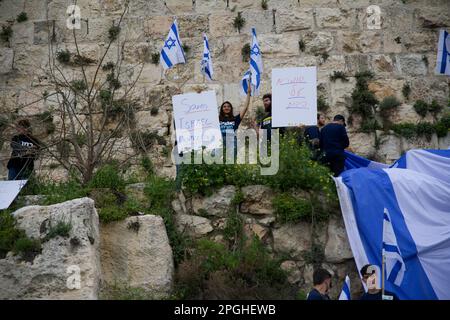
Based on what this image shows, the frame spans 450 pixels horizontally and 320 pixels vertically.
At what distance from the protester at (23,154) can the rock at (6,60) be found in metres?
3.26

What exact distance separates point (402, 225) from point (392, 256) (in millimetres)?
521

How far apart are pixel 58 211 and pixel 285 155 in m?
3.15

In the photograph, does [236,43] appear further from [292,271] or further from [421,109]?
[292,271]

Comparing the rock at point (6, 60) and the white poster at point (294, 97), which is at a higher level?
the rock at point (6, 60)

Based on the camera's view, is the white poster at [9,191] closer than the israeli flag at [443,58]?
Yes

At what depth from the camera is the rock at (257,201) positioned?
8859 mm

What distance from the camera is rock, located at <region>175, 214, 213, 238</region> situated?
8773mm

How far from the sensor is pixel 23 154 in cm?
980

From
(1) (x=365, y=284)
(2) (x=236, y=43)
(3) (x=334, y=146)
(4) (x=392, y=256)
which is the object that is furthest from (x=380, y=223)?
(2) (x=236, y=43)

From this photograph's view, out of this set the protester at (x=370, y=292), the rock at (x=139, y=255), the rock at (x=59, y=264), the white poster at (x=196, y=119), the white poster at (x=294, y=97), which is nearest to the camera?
the rock at (x=59, y=264)

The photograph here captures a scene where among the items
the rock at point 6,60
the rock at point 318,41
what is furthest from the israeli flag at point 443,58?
the rock at point 6,60

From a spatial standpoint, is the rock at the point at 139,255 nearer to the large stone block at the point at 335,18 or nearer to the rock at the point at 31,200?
the rock at the point at 31,200

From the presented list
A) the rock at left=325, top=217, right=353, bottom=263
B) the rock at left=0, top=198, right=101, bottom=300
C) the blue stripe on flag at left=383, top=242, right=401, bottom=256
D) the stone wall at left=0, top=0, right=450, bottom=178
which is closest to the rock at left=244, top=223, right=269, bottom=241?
the rock at left=325, top=217, right=353, bottom=263

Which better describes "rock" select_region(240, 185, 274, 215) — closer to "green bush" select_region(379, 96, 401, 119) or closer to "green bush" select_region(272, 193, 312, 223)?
"green bush" select_region(272, 193, 312, 223)
